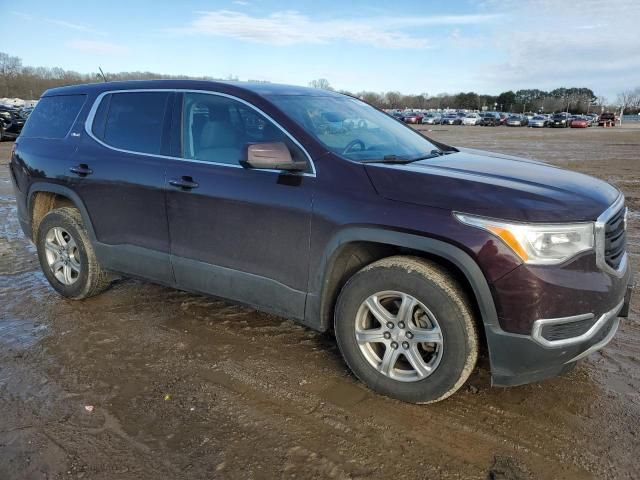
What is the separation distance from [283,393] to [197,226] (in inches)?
51.9

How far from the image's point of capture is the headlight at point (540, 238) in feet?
8.53

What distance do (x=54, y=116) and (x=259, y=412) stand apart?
3434mm

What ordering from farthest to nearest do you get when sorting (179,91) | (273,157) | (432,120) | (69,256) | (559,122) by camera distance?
(432,120) → (559,122) → (69,256) → (179,91) → (273,157)

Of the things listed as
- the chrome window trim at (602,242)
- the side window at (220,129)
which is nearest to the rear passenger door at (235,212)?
the side window at (220,129)

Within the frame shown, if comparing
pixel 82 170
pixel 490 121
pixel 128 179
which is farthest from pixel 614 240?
pixel 490 121

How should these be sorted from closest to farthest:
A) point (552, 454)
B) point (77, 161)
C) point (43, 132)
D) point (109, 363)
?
point (552, 454)
point (109, 363)
point (77, 161)
point (43, 132)

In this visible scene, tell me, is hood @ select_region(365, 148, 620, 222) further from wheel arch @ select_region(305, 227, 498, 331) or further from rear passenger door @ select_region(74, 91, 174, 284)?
rear passenger door @ select_region(74, 91, 174, 284)

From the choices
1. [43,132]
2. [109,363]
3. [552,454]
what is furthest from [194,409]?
[43,132]

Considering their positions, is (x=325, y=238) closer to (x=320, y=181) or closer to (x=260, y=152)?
(x=320, y=181)

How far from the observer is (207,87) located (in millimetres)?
3744

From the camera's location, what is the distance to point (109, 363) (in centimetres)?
355

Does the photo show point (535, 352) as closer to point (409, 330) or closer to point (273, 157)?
point (409, 330)

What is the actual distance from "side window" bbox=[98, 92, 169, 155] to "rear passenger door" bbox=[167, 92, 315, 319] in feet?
0.86

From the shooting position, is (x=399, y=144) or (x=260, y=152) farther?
(x=399, y=144)
